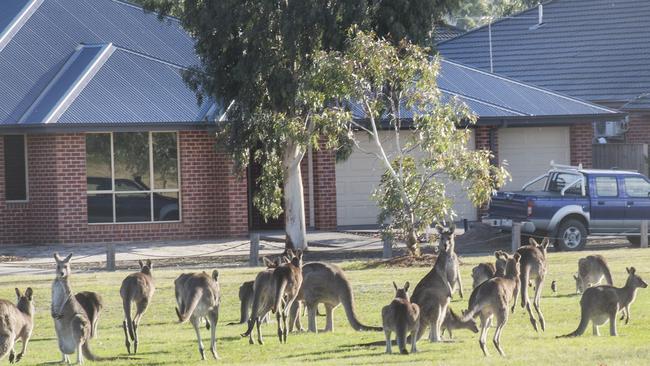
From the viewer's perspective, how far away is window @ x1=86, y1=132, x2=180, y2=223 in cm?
3344

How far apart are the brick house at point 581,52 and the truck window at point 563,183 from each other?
11407 millimetres

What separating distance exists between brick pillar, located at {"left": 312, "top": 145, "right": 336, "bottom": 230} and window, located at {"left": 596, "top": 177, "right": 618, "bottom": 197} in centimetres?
751

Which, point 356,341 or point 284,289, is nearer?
point 284,289

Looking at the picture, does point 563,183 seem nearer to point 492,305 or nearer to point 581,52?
point 581,52

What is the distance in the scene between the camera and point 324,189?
35219 millimetres

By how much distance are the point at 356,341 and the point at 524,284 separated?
90.1 inches

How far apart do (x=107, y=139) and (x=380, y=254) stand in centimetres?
805

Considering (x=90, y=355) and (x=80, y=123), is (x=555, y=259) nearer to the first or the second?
(x=80, y=123)

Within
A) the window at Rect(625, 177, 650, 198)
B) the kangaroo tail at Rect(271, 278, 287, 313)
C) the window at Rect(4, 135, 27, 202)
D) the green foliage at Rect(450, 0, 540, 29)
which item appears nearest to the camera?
the kangaroo tail at Rect(271, 278, 287, 313)

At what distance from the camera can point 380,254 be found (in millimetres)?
29688

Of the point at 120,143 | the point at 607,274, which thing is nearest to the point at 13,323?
the point at 607,274

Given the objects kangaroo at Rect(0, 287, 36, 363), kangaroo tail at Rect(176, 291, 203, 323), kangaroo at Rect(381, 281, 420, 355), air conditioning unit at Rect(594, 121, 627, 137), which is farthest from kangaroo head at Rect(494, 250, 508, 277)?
air conditioning unit at Rect(594, 121, 627, 137)

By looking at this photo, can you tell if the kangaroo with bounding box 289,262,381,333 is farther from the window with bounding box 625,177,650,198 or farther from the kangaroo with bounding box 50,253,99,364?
the window with bounding box 625,177,650,198

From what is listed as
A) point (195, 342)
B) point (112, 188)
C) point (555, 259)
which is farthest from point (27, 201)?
point (195, 342)
